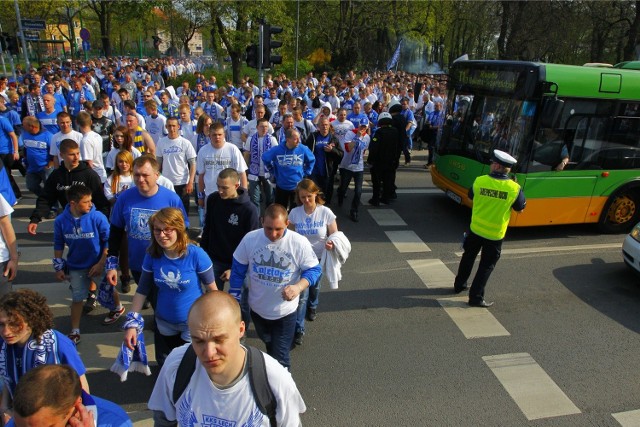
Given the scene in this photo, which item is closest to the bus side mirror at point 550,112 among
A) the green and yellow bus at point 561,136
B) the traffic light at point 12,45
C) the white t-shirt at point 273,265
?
the green and yellow bus at point 561,136

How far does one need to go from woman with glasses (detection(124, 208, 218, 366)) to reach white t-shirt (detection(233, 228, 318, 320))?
0.35m

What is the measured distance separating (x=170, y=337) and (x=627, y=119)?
8.14 meters

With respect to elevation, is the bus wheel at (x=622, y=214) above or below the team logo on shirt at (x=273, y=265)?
below

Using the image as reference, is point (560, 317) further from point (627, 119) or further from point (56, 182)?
point (56, 182)

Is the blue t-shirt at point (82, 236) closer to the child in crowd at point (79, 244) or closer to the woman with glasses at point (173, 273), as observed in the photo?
the child in crowd at point (79, 244)

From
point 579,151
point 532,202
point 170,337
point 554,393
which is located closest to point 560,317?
point 554,393

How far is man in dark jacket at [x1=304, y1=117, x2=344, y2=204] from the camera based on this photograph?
8695mm

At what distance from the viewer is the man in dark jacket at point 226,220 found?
4.61m

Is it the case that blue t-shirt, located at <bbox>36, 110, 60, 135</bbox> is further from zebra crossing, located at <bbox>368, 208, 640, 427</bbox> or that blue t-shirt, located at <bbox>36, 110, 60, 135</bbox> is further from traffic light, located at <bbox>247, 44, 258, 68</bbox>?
zebra crossing, located at <bbox>368, 208, 640, 427</bbox>

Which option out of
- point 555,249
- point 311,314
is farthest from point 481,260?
point 555,249

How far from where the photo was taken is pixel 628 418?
4.04 meters

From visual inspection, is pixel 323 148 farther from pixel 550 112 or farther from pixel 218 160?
pixel 550 112

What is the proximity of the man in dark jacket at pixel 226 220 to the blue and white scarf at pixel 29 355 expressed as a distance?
1928mm

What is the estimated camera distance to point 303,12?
3597 centimetres
